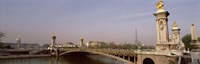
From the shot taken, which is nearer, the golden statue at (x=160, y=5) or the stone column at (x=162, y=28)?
the stone column at (x=162, y=28)

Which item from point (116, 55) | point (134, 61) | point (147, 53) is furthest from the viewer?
point (116, 55)

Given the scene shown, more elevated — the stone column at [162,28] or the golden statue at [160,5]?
the golden statue at [160,5]

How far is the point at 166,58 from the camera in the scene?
2267cm

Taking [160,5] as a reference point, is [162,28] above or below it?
below

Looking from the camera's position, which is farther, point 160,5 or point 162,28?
point 160,5

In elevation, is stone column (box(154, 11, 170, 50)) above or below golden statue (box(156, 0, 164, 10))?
below

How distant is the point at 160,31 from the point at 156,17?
7.37 ft

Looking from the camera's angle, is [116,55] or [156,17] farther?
[116,55]

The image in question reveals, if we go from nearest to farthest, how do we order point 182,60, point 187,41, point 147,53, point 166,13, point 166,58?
point 182,60 → point 166,58 → point 147,53 → point 166,13 → point 187,41

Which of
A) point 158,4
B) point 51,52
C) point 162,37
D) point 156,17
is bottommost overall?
point 51,52

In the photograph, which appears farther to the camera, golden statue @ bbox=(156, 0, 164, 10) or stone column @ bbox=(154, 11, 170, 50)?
golden statue @ bbox=(156, 0, 164, 10)

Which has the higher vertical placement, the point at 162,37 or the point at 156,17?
the point at 156,17

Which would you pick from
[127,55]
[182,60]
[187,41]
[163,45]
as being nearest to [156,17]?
[163,45]

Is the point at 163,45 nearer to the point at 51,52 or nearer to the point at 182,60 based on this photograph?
the point at 182,60
